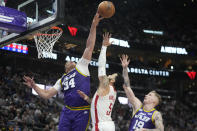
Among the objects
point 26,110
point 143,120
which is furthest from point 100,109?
point 26,110

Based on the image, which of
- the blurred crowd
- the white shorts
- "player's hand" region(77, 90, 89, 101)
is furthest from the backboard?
the blurred crowd

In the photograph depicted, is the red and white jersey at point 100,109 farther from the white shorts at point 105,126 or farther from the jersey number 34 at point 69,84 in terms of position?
the jersey number 34 at point 69,84

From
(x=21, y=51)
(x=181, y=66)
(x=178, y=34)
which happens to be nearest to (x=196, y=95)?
(x=181, y=66)

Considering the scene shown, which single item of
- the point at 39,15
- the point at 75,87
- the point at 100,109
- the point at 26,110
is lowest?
the point at 26,110

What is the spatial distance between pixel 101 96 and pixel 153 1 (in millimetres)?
27279

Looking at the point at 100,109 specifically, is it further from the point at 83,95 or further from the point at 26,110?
the point at 26,110

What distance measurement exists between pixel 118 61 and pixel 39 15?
16505mm

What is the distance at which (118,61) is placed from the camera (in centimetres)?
2253

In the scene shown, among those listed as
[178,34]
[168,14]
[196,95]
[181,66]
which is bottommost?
[196,95]

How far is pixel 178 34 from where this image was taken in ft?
95.6

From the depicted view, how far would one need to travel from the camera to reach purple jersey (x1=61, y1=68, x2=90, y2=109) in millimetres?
4465

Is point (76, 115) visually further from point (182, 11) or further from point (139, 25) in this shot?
point (182, 11)

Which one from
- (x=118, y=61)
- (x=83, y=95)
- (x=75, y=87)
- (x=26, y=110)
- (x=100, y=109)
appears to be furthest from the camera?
(x=118, y=61)

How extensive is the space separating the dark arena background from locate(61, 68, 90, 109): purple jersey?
3.04 metres
